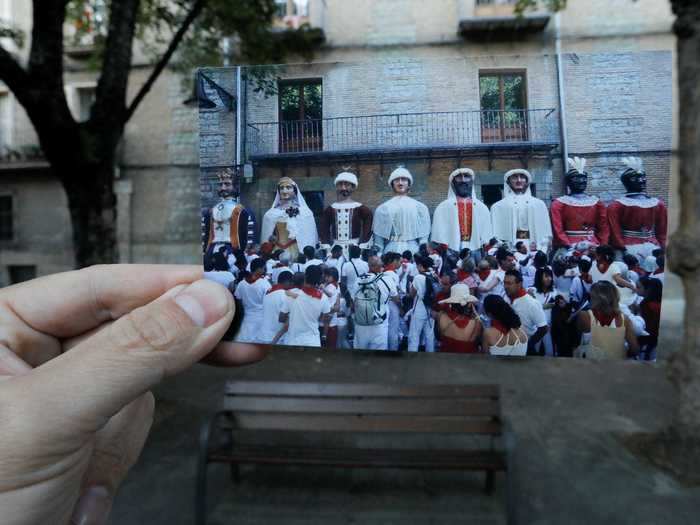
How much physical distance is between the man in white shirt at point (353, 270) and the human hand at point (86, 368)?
34 cm

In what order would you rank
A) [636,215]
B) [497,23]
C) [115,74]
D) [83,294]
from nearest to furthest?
1. [636,215]
2. [83,294]
3. [115,74]
4. [497,23]

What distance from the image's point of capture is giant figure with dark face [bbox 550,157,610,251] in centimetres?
135

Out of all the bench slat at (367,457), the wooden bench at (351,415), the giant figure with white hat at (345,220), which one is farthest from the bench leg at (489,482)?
the giant figure with white hat at (345,220)

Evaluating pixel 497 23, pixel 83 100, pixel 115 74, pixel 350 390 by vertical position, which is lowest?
pixel 350 390

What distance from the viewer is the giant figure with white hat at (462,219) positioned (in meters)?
1.37

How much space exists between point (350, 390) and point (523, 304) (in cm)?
222

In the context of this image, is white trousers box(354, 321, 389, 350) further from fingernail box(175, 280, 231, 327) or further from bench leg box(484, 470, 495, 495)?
bench leg box(484, 470, 495, 495)

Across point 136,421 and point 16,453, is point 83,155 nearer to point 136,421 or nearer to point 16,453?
point 136,421

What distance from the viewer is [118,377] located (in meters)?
1.26

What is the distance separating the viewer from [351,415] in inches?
130

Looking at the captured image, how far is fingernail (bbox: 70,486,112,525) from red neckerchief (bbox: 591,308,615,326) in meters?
1.64

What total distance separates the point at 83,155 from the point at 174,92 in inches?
307

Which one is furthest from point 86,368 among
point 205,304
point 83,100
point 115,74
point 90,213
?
point 83,100

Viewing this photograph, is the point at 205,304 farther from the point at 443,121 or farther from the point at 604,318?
the point at 604,318
